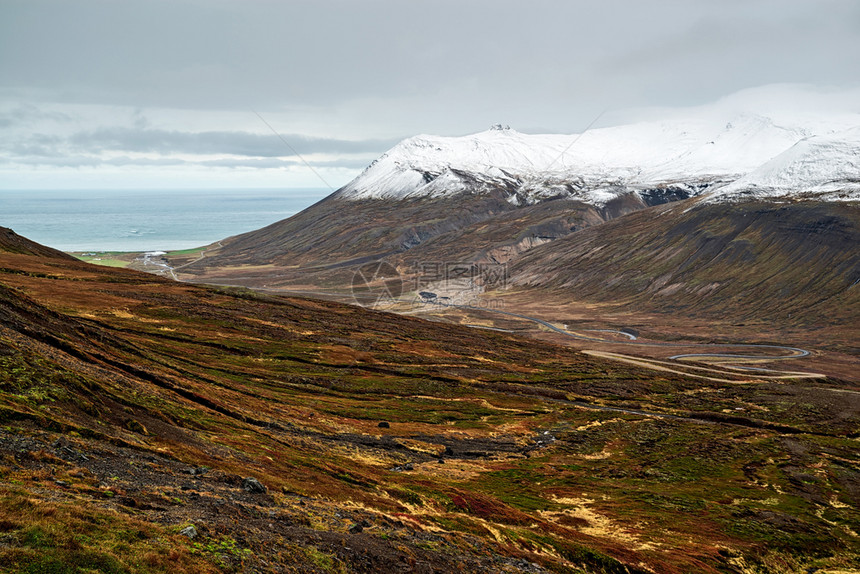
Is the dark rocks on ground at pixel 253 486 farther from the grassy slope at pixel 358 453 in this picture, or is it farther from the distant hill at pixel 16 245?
the distant hill at pixel 16 245

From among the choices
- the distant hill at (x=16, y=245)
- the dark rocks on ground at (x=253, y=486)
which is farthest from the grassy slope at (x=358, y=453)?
the distant hill at (x=16, y=245)

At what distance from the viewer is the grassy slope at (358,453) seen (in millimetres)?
22828

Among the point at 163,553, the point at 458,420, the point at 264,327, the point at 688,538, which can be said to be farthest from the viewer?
the point at 264,327

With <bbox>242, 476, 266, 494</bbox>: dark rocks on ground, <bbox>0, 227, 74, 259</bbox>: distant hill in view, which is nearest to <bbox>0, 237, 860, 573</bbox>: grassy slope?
<bbox>242, 476, 266, 494</bbox>: dark rocks on ground

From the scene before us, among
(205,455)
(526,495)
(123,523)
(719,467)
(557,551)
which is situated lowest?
(719,467)

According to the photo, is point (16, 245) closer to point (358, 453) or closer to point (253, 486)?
point (358, 453)

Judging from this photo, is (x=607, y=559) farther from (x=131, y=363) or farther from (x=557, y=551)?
(x=131, y=363)

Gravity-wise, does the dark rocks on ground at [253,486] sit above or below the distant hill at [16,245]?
below

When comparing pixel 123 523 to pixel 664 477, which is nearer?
pixel 123 523

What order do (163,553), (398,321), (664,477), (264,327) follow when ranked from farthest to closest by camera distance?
(398,321)
(264,327)
(664,477)
(163,553)

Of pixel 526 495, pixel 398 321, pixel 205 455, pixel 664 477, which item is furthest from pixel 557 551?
pixel 398 321

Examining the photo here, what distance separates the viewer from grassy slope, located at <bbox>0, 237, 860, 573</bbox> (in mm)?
22828

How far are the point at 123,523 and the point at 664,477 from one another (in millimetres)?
61701

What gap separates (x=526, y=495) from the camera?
176ft
